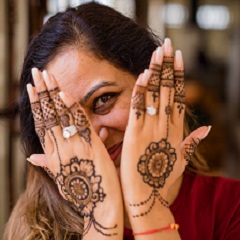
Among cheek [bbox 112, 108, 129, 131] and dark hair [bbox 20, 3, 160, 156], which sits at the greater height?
dark hair [bbox 20, 3, 160, 156]

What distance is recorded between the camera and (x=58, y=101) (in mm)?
1132

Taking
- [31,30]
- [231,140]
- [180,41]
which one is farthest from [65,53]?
[180,41]

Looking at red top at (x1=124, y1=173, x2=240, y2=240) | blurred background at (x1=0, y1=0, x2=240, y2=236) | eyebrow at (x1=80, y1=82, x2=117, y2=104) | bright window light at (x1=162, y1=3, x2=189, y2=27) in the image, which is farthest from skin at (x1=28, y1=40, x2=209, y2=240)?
bright window light at (x1=162, y1=3, x2=189, y2=27)

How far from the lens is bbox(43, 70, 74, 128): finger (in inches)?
44.5

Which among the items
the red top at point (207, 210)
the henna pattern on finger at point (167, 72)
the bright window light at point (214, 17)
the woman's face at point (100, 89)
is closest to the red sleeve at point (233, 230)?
the red top at point (207, 210)

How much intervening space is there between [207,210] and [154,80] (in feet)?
1.51

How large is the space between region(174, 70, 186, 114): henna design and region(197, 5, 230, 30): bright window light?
7766 mm

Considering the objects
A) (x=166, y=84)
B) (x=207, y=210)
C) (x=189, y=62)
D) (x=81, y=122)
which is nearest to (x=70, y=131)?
(x=81, y=122)

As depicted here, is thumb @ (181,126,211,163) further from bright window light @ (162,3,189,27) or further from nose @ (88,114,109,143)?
bright window light @ (162,3,189,27)

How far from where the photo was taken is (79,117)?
44.7 inches

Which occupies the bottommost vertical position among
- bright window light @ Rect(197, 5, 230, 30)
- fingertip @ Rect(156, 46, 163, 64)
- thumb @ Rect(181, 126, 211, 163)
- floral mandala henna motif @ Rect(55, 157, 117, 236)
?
bright window light @ Rect(197, 5, 230, 30)

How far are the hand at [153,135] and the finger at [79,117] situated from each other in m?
0.09

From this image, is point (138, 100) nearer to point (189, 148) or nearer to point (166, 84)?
point (166, 84)

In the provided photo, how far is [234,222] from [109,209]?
15.5 inches
